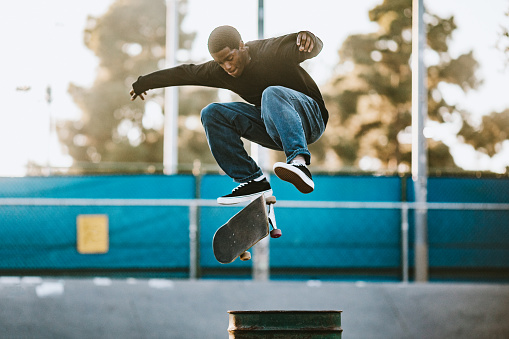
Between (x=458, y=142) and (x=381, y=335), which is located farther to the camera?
(x=458, y=142)

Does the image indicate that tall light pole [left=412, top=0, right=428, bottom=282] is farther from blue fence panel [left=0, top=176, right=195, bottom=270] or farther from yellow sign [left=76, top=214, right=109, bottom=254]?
yellow sign [left=76, top=214, right=109, bottom=254]

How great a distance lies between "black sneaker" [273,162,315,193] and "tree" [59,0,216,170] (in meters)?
23.7

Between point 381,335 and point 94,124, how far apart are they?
21.5 m

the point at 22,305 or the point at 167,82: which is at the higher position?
the point at 167,82

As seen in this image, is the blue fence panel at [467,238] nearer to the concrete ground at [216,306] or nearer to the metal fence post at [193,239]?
the concrete ground at [216,306]

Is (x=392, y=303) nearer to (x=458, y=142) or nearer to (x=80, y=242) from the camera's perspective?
(x=80, y=242)

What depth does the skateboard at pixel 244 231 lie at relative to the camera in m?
4.70

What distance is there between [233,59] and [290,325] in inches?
74.6

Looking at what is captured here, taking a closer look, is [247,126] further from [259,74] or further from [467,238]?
[467,238]

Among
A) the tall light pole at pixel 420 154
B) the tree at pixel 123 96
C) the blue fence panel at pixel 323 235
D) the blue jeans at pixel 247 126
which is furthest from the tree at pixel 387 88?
the blue jeans at pixel 247 126

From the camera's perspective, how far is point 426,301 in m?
9.23

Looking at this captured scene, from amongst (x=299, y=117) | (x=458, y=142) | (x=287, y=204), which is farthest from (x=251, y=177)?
(x=458, y=142)

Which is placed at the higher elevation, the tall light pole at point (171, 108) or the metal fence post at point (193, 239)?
the tall light pole at point (171, 108)

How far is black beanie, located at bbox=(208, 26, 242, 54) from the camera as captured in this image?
14.4 ft
